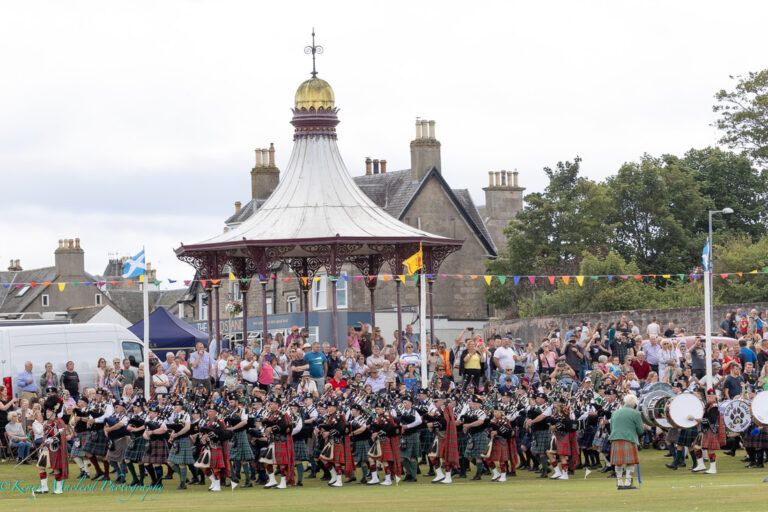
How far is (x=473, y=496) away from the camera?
2580 centimetres

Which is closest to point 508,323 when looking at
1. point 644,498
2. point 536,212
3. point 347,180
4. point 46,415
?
point 347,180

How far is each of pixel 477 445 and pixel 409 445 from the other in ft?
3.93

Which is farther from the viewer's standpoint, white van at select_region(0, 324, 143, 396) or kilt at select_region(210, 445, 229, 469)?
white van at select_region(0, 324, 143, 396)

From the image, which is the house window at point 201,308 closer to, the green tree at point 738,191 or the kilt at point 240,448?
the green tree at point 738,191

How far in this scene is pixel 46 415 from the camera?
31.4 meters

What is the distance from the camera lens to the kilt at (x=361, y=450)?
29.6 m

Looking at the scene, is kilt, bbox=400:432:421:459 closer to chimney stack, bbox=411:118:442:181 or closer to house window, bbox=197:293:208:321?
chimney stack, bbox=411:118:442:181

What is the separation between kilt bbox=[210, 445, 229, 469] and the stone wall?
1591 centimetres

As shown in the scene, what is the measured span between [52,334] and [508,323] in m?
17.5

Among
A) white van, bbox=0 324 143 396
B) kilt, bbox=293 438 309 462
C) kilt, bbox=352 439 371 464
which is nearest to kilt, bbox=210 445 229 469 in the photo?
kilt, bbox=293 438 309 462

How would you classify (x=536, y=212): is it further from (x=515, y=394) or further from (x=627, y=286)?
(x=515, y=394)

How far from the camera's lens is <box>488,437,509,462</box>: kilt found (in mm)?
29500

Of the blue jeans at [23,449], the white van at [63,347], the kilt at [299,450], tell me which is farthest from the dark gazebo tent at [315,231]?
the kilt at [299,450]

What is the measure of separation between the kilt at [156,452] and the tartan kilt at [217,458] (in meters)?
0.90
